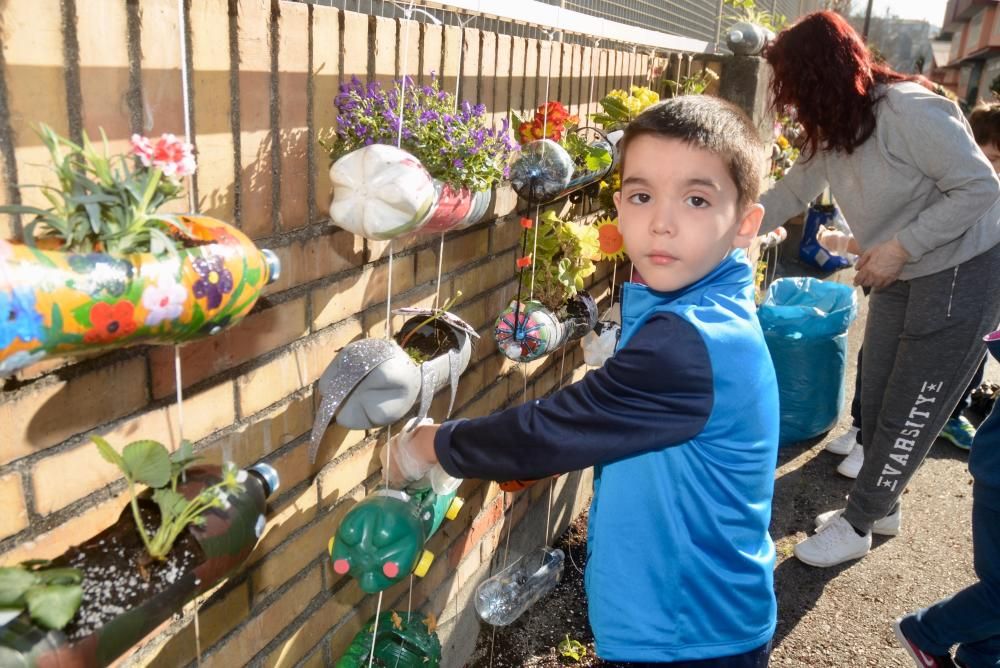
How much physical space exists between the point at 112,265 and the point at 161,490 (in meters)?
0.33

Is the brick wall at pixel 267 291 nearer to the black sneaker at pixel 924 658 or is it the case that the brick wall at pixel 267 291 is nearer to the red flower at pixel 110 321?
the red flower at pixel 110 321

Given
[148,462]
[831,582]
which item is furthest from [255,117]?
[831,582]

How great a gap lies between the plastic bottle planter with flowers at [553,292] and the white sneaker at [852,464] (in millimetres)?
2072

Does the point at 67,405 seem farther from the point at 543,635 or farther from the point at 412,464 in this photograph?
the point at 543,635

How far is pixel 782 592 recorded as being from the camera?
317 cm

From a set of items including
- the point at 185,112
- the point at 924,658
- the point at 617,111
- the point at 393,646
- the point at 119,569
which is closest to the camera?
the point at 119,569

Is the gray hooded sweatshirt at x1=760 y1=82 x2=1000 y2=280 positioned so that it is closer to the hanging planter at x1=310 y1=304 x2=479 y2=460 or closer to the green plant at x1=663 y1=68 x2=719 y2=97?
the green plant at x1=663 y1=68 x2=719 y2=97

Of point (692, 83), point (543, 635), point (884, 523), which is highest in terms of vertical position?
point (692, 83)

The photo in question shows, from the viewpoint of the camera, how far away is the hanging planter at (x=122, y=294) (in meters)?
0.81

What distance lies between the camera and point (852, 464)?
3977 mm

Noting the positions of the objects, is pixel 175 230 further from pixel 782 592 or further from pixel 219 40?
pixel 782 592

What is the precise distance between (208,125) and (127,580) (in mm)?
651

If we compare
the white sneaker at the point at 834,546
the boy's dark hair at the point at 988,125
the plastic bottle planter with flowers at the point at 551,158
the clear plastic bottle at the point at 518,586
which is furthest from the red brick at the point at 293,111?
the boy's dark hair at the point at 988,125

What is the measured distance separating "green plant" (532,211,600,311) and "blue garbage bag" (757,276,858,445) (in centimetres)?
186
